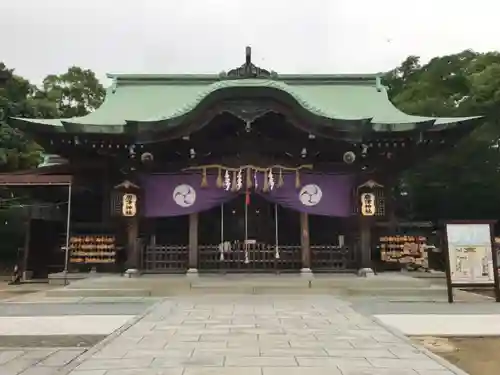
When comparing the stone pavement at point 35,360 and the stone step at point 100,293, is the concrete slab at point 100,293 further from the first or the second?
the stone pavement at point 35,360

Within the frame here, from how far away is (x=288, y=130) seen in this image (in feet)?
40.6

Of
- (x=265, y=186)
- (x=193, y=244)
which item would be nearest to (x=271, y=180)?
(x=265, y=186)

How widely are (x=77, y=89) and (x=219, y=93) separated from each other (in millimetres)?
24989

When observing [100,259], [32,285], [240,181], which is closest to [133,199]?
[100,259]

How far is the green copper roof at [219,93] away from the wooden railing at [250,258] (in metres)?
3.44

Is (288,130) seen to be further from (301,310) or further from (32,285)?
(32,285)

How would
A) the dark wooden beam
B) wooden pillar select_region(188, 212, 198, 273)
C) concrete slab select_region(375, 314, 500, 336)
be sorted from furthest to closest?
the dark wooden beam → wooden pillar select_region(188, 212, 198, 273) → concrete slab select_region(375, 314, 500, 336)

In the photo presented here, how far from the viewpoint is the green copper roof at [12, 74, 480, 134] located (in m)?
11.7

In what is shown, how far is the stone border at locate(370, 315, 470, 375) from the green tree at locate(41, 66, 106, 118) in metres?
29.9

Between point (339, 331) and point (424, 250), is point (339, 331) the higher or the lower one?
the lower one

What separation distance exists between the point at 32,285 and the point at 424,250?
1100 centimetres

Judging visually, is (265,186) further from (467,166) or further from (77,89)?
(77,89)

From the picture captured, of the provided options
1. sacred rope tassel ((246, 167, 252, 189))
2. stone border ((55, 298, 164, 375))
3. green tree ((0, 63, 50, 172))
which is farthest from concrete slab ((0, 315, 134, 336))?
green tree ((0, 63, 50, 172))

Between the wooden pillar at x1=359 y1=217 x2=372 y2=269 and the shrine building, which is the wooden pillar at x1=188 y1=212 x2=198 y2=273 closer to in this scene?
the shrine building
